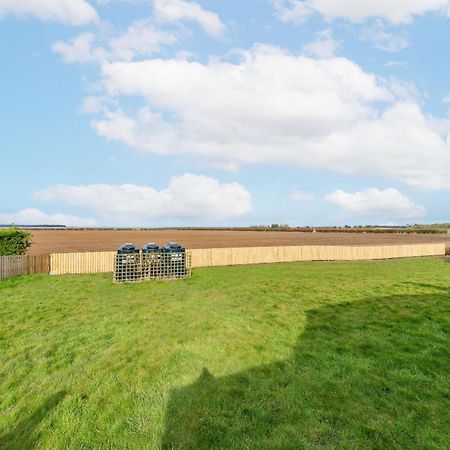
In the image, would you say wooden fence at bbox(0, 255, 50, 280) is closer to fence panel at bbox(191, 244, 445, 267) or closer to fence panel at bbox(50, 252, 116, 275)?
fence panel at bbox(50, 252, 116, 275)

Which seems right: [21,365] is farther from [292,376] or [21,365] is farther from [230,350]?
[292,376]

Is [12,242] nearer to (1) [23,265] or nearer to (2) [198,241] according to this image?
(1) [23,265]

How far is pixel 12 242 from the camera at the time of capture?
24453 mm

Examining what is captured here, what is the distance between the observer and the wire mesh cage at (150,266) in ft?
70.8

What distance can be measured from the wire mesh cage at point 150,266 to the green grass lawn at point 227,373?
6.13 meters

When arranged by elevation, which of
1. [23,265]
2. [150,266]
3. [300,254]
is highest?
[23,265]

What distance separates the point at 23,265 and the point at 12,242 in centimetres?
304

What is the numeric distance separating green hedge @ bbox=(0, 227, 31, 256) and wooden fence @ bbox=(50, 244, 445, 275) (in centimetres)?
314

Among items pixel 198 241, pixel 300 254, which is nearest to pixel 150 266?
pixel 300 254

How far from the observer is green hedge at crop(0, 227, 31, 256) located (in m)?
24.0

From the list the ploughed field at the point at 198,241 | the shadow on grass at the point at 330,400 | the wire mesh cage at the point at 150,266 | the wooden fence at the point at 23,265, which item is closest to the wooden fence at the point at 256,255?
the wooden fence at the point at 23,265

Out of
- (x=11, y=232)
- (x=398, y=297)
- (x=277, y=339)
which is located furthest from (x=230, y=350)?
(x=11, y=232)

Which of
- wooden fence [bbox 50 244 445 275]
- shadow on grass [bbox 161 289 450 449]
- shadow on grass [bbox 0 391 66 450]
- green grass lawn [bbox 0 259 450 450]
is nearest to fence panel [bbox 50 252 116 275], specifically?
wooden fence [bbox 50 244 445 275]

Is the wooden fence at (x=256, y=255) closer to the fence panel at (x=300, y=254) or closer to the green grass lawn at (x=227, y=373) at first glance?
the fence panel at (x=300, y=254)
